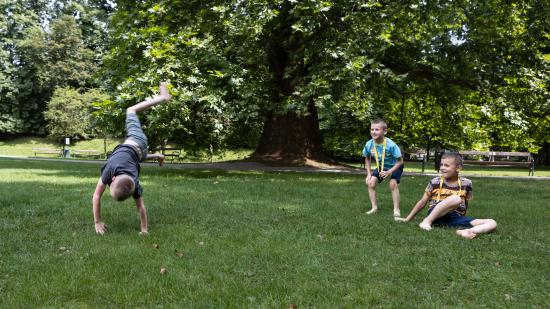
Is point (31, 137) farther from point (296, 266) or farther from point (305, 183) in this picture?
point (296, 266)

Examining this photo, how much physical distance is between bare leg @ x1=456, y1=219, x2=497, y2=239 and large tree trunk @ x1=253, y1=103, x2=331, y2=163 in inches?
453

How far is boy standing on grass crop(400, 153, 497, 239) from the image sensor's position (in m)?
6.29

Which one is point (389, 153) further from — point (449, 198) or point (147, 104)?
point (147, 104)

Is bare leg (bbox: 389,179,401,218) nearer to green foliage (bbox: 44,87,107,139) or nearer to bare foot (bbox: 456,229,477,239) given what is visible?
bare foot (bbox: 456,229,477,239)

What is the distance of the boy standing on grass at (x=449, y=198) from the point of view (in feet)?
20.6

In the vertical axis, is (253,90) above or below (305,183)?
above

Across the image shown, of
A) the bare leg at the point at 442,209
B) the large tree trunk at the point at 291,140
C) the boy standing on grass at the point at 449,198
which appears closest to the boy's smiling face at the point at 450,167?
the boy standing on grass at the point at 449,198

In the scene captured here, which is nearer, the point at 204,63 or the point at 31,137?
the point at 204,63

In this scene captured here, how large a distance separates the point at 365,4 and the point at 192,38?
4.87m

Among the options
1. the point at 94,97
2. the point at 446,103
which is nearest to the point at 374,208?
the point at 446,103

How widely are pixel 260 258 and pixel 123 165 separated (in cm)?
215

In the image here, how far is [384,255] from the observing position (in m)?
4.80

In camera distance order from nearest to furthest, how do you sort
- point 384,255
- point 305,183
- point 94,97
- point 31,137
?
point 384,255, point 305,183, point 94,97, point 31,137

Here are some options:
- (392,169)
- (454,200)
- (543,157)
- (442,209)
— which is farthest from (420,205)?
(543,157)
